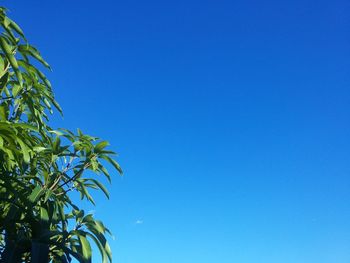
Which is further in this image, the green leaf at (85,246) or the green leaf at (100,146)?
the green leaf at (100,146)

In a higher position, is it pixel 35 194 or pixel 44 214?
pixel 35 194

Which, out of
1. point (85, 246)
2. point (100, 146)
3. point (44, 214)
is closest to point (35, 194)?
point (44, 214)

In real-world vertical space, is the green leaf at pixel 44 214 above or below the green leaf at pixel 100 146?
below

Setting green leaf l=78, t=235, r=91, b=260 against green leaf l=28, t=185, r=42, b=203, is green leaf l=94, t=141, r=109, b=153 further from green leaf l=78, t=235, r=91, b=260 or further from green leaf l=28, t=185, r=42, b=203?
green leaf l=78, t=235, r=91, b=260

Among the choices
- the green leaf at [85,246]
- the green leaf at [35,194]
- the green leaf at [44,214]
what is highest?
the green leaf at [35,194]

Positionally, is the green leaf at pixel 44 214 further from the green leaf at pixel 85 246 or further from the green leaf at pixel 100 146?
the green leaf at pixel 100 146

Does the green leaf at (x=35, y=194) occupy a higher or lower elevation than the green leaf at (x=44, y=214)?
higher

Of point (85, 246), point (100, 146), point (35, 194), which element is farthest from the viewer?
point (100, 146)

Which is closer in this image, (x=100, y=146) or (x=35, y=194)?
(x=35, y=194)

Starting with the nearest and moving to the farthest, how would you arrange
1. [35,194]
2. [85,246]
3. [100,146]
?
[35,194] < [85,246] < [100,146]

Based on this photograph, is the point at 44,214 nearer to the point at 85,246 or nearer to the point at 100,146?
the point at 85,246

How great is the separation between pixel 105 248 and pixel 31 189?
723 millimetres

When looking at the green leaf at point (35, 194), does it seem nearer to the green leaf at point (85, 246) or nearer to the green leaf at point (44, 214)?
the green leaf at point (44, 214)

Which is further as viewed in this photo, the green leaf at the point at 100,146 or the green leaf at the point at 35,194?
the green leaf at the point at 100,146
